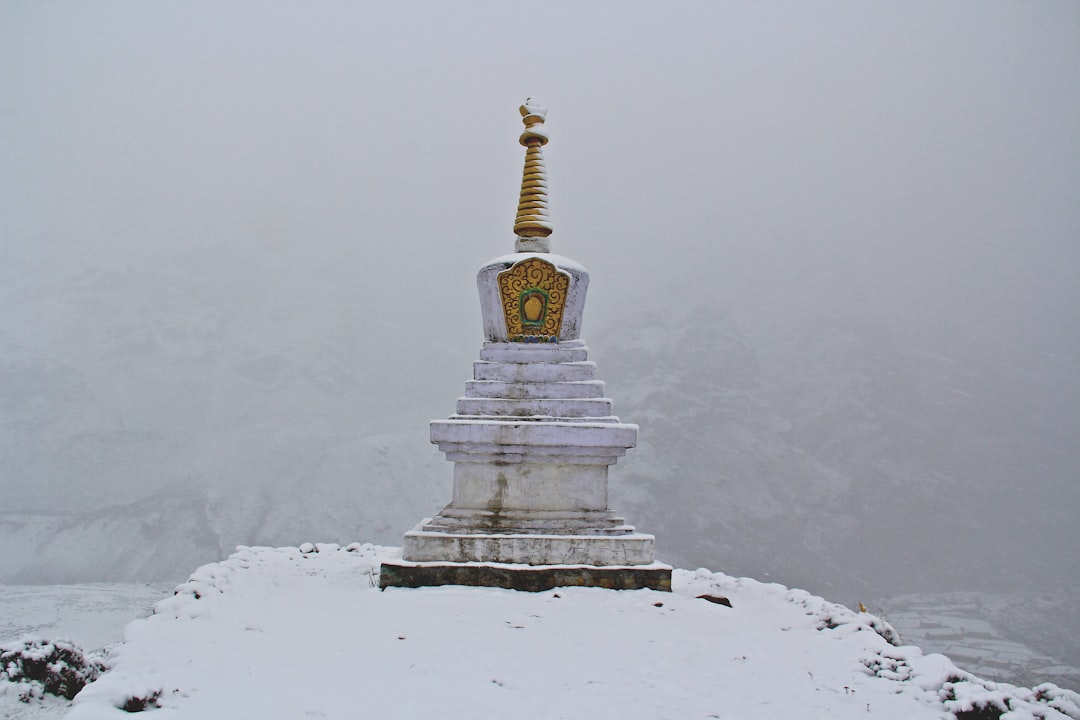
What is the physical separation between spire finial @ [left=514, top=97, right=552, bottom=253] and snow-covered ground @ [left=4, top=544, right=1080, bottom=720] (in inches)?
112

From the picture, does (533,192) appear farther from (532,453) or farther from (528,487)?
(528,487)

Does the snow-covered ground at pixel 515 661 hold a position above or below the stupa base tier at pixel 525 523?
below

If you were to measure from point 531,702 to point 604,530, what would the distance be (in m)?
2.08

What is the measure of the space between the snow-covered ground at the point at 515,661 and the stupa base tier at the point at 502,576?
94mm

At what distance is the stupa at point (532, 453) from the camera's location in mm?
4367

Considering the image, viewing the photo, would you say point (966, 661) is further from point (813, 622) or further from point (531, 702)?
point (531, 702)

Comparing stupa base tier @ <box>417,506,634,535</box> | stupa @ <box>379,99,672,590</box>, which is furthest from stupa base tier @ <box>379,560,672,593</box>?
stupa base tier @ <box>417,506,634,535</box>

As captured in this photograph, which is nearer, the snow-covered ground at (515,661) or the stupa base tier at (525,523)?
the snow-covered ground at (515,661)

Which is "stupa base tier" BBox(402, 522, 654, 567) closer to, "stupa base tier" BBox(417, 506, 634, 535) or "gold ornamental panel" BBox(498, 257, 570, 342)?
"stupa base tier" BBox(417, 506, 634, 535)

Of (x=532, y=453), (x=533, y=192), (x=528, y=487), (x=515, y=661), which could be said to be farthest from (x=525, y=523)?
(x=533, y=192)

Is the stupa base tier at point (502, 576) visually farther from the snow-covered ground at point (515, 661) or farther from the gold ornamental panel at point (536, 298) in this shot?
the gold ornamental panel at point (536, 298)

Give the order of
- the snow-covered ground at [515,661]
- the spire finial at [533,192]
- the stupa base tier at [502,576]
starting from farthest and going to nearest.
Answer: the spire finial at [533,192]
the stupa base tier at [502,576]
the snow-covered ground at [515,661]

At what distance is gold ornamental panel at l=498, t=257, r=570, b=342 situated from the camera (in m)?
5.43

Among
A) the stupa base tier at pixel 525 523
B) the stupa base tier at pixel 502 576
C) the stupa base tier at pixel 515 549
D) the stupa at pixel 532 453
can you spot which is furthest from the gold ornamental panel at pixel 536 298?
the stupa base tier at pixel 502 576
